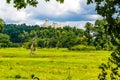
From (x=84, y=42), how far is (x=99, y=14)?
150 m

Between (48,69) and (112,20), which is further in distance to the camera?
(48,69)

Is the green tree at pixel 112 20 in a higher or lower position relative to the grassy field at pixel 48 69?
higher

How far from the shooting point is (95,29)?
156 m

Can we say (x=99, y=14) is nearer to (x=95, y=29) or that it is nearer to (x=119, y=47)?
(x=119, y=47)

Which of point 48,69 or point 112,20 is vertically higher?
point 112,20

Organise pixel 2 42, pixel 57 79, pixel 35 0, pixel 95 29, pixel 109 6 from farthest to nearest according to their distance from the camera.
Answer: pixel 2 42, pixel 95 29, pixel 57 79, pixel 35 0, pixel 109 6

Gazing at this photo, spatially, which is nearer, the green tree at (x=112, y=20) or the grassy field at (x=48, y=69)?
the green tree at (x=112, y=20)

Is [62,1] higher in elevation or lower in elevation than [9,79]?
higher

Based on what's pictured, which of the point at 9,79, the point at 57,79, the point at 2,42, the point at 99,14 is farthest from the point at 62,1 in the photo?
the point at 2,42

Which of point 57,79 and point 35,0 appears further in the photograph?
point 57,79

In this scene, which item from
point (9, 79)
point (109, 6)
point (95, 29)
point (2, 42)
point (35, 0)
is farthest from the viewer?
point (2, 42)

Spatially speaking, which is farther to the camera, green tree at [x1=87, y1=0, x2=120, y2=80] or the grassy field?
the grassy field

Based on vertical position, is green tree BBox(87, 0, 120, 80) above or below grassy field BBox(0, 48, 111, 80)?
above

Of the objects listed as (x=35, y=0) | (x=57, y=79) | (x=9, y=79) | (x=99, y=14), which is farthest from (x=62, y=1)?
(x=57, y=79)
